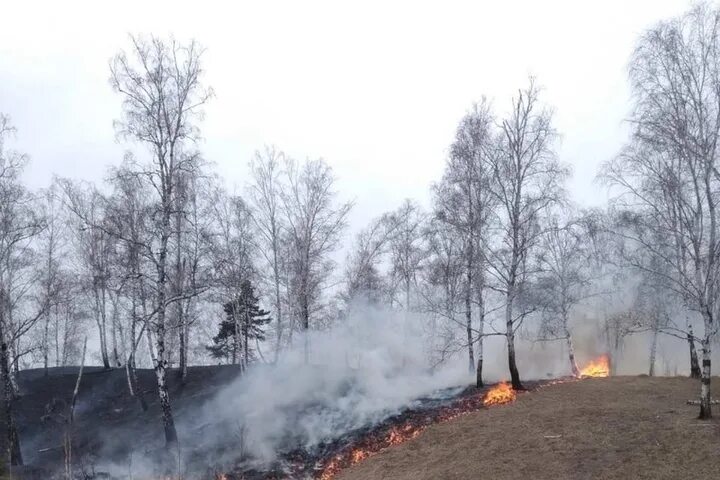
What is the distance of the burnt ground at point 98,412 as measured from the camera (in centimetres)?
1906

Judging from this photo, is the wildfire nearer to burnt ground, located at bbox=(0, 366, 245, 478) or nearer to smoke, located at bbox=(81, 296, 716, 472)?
smoke, located at bbox=(81, 296, 716, 472)

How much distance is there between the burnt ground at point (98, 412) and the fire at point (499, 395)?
39.2 feet

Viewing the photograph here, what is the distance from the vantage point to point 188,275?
2711cm

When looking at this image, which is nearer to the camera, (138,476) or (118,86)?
(138,476)

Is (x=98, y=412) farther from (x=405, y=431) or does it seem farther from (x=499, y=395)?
(x=499, y=395)

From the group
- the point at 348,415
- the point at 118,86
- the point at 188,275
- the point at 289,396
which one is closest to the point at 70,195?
the point at 188,275

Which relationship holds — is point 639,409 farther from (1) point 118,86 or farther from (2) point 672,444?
(1) point 118,86

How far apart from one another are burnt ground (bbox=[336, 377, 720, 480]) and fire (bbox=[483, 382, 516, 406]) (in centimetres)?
64

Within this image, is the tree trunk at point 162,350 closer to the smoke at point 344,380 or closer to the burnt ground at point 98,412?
the smoke at point 344,380

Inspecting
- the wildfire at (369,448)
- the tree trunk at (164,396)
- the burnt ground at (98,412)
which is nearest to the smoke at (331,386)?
the wildfire at (369,448)

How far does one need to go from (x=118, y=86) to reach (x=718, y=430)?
19.8m

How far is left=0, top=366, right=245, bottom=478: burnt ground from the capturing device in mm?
19062

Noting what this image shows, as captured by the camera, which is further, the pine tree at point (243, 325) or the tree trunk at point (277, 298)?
the pine tree at point (243, 325)

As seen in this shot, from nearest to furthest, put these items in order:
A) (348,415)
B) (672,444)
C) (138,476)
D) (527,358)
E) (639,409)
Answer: (672,444), (639,409), (138,476), (348,415), (527,358)
